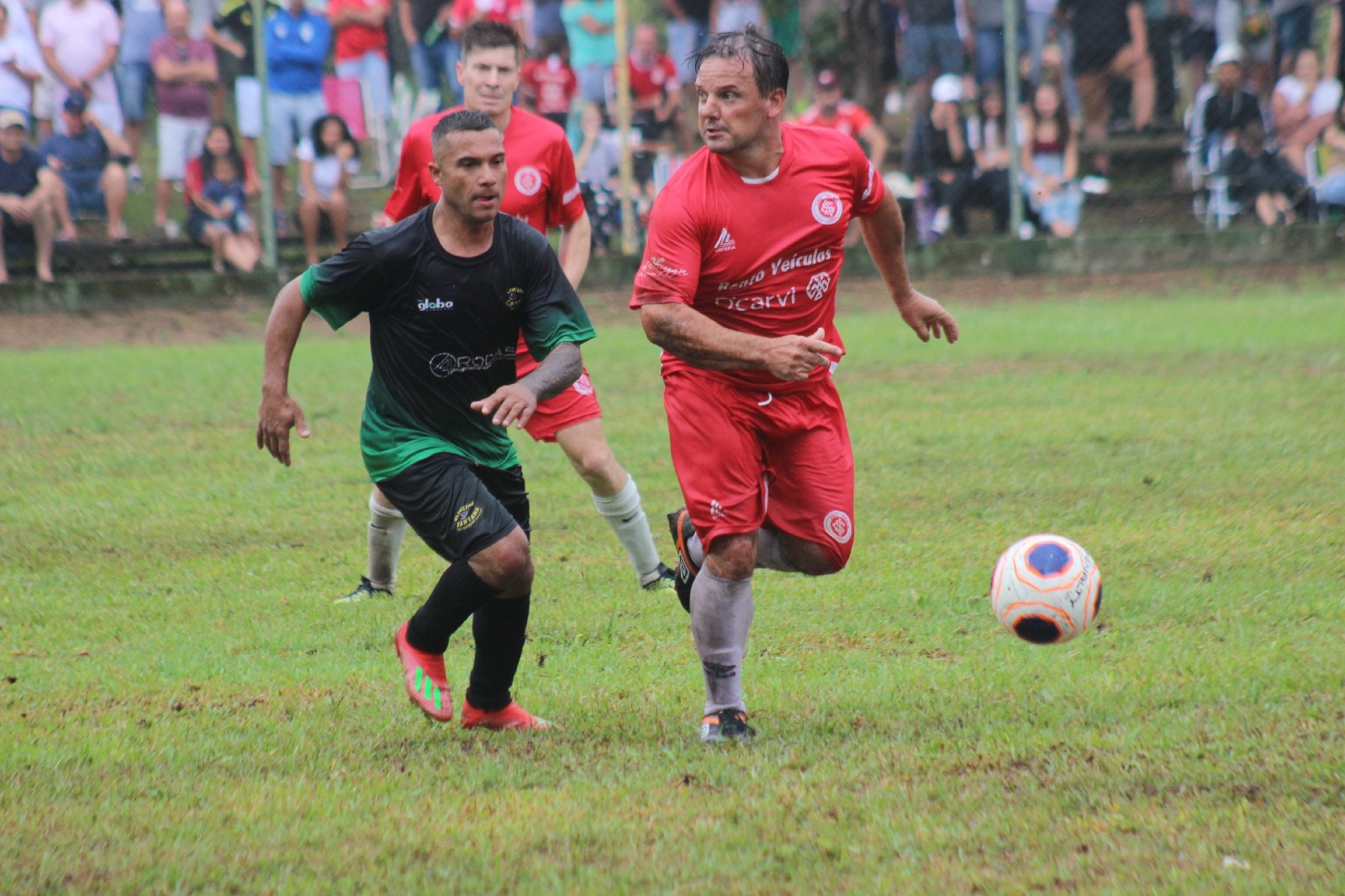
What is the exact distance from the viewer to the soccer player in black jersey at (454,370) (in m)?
4.85

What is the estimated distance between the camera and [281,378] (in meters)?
4.85

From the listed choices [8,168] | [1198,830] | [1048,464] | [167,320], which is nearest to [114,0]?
[8,168]

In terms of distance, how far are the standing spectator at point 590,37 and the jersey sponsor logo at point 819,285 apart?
1254 cm

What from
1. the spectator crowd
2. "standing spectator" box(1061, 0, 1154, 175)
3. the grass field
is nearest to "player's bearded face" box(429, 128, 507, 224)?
the grass field

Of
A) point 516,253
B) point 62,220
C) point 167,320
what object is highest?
point 516,253

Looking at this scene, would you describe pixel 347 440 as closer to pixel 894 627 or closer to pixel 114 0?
pixel 894 627

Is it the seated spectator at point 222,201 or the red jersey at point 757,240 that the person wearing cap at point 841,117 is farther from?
the red jersey at point 757,240

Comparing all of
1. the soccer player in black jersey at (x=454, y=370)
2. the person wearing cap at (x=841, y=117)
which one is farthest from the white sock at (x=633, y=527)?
the person wearing cap at (x=841, y=117)

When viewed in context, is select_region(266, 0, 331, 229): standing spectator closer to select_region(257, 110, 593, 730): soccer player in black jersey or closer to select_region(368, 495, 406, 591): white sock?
select_region(368, 495, 406, 591): white sock

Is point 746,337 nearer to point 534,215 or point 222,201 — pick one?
point 534,215

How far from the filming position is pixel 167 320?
53.0ft

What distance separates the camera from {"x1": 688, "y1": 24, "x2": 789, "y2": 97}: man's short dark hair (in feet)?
16.1

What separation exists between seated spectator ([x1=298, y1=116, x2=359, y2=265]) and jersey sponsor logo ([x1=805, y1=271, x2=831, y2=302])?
455 inches

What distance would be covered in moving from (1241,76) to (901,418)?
8.86 m
